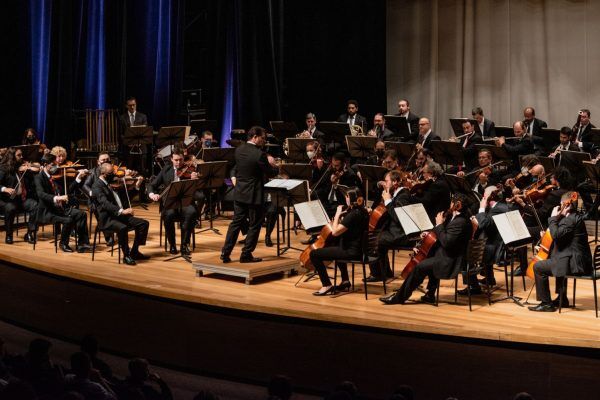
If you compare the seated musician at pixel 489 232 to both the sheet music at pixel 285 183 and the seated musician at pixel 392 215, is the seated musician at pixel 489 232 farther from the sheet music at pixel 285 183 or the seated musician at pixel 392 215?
the sheet music at pixel 285 183

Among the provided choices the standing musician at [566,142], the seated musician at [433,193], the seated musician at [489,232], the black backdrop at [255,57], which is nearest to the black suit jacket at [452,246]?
the seated musician at [489,232]

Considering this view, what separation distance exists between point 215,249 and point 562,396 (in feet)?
15.6

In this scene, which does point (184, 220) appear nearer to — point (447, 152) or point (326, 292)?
point (326, 292)

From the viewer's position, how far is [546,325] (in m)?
7.75

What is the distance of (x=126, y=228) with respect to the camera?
32.7ft

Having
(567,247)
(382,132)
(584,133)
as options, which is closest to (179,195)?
(567,247)

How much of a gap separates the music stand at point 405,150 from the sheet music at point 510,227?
9.32 ft

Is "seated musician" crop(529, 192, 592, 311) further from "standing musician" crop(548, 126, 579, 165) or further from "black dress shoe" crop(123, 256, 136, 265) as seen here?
"black dress shoe" crop(123, 256, 136, 265)

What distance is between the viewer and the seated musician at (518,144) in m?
11.9

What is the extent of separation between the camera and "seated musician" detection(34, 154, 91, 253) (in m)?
10.6

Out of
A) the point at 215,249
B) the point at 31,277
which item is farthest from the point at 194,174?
the point at 31,277

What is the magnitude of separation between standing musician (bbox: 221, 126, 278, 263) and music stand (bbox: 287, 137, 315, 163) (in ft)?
8.19

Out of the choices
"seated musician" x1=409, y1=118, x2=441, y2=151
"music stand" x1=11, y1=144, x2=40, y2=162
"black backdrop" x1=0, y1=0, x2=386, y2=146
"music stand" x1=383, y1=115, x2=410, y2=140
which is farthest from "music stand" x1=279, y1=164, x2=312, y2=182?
"black backdrop" x1=0, y1=0, x2=386, y2=146

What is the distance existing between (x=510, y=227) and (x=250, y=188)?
8.85ft
